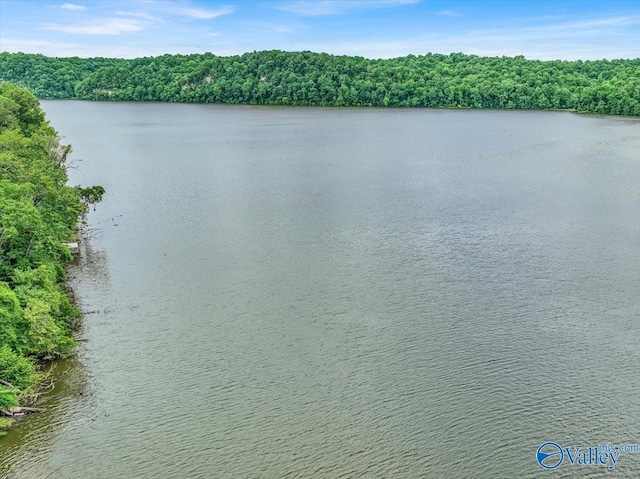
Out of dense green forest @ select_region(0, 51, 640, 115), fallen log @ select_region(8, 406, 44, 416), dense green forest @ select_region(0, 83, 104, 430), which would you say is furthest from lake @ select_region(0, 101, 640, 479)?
dense green forest @ select_region(0, 51, 640, 115)

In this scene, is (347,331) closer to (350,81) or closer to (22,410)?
(22,410)

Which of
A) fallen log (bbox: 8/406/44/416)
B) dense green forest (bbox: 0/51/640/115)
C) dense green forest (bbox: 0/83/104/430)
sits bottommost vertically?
fallen log (bbox: 8/406/44/416)

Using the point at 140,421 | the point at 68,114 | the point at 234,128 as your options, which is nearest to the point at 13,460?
the point at 140,421

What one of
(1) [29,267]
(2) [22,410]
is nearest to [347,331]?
(2) [22,410]

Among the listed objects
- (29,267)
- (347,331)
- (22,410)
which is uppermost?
(29,267)

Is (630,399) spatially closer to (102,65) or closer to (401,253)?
(401,253)

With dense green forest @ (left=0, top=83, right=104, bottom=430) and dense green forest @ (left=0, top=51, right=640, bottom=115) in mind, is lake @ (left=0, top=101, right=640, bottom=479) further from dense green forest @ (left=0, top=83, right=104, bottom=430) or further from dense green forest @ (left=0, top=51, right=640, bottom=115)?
dense green forest @ (left=0, top=51, right=640, bottom=115)

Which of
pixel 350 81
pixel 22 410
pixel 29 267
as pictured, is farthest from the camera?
pixel 350 81
